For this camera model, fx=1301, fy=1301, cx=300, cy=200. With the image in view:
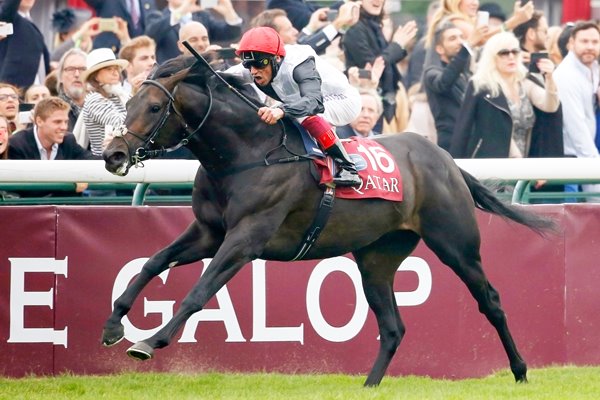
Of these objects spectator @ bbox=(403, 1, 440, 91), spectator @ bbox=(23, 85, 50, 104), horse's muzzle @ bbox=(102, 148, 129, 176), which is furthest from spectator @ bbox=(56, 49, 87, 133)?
spectator @ bbox=(403, 1, 440, 91)

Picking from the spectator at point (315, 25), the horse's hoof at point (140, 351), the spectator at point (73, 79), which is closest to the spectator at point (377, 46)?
the spectator at point (315, 25)

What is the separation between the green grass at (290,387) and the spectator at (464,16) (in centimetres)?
337

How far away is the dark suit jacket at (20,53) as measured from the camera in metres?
9.76

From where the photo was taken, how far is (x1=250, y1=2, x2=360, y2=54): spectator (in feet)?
31.7

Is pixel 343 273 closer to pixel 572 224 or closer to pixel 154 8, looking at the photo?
pixel 572 224

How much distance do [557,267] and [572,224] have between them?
0.30 meters

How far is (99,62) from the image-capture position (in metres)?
8.42

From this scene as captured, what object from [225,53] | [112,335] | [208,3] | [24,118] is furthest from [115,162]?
[208,3]

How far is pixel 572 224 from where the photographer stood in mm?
8539

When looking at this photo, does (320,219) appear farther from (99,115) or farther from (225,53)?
(99,115)

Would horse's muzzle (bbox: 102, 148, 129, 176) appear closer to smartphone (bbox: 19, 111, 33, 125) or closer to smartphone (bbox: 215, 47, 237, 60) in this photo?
smartphone (bbox: 215, 47, 237, 60)

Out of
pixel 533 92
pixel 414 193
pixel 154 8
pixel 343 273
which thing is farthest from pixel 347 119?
pixel 154 8

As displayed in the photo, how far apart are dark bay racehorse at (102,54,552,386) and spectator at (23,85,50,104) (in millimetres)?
2710

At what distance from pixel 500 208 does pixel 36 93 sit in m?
3.51
